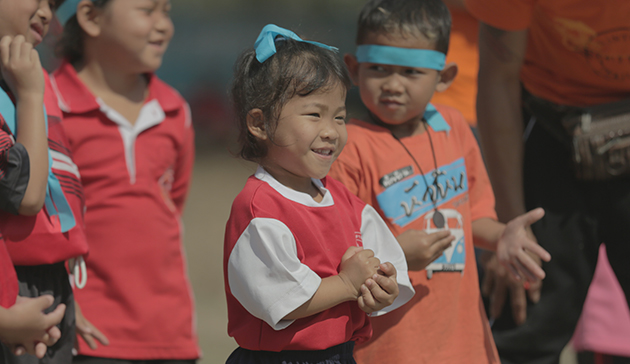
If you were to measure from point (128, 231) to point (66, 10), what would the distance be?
39.0 inches

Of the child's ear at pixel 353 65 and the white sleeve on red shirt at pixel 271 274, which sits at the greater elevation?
the child's ear at pixel 353 65

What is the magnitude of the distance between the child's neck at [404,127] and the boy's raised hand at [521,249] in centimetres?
45

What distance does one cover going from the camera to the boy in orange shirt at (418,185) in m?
2.34

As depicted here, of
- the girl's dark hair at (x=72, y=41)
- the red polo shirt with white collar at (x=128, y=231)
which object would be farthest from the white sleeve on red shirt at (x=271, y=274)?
the girl's dark hair at (x=72, y=41)

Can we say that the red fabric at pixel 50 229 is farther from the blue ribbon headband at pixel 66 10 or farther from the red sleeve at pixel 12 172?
the blue ribbon headband at pixel 66 10

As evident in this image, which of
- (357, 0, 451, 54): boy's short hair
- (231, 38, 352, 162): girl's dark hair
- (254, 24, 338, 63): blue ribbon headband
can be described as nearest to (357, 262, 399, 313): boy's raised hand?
(231, 38, 352, 162): girl's dark hair

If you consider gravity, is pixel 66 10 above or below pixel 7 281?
above

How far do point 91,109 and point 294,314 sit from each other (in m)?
1.54

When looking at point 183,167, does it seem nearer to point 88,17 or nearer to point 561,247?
point 88,17

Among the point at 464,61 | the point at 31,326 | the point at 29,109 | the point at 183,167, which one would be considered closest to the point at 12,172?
the point at 29,109

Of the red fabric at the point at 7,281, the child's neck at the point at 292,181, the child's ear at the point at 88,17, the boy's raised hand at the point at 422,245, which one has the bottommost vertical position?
the red fabric at the point at 7,281

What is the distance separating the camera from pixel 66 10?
3.07m

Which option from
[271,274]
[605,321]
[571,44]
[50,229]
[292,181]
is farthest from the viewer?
[605,321]

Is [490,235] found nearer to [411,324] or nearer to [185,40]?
[411,324]
